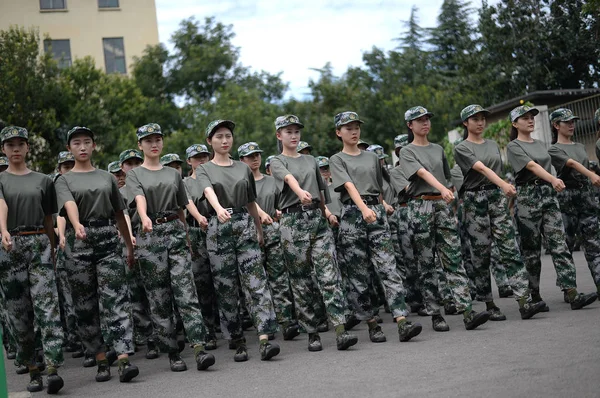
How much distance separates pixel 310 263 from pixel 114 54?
4304cm

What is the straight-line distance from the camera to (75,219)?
875 cm

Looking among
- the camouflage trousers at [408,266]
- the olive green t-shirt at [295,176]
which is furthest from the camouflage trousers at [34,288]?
the camouflage trousers at [408,266]

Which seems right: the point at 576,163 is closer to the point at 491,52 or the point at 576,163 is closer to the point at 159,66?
the point at 491,52

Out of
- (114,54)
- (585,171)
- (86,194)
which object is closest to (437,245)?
(585,171)

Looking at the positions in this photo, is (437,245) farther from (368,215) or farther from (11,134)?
(11,134)

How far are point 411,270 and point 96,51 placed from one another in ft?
133

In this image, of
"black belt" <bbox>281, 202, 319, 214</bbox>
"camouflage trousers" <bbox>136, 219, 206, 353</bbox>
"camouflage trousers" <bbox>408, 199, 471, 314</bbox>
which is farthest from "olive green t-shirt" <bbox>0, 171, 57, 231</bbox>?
"camouflage trousers" <bbox>408, 199, 471, 314</bbox>

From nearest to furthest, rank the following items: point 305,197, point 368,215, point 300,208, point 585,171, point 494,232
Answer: point 305,197
point 368,215
point 300,208
point 494,232
point 585,171

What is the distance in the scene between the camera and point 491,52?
43.6 metres

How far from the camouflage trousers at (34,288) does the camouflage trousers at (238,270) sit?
1.75 metres

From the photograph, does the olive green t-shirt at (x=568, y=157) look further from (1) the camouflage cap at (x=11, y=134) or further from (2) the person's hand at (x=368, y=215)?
(1) the camouflage cap at (x=11, y=134)

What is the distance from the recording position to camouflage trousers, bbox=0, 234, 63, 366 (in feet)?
29.2

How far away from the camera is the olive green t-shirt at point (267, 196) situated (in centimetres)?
1248

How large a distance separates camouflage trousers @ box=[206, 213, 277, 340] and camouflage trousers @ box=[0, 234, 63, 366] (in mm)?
1745
